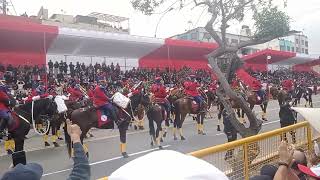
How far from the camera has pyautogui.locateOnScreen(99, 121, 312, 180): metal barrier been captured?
4.91 meters

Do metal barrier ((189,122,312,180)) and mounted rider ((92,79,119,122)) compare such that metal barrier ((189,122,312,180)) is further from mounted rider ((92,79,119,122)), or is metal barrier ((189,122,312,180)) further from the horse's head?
the horse's head

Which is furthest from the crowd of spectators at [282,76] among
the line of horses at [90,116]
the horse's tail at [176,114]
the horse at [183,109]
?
the line of horses at [90,116]

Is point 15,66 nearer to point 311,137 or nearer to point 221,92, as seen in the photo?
point 221,92

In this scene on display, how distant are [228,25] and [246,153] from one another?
4.13m

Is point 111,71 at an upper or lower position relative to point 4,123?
upper

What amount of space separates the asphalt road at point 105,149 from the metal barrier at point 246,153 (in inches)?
197

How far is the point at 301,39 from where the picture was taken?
104812mm

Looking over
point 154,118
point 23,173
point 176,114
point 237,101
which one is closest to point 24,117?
point 154,118

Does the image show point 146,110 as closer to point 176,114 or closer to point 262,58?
point 176,114

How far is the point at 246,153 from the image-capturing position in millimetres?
5594

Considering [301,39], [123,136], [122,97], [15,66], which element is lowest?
[123,136]

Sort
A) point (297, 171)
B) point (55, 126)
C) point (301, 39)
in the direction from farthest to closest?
point (301, 39)
point (55, 126)
point (297, 171)

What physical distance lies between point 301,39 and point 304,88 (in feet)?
256

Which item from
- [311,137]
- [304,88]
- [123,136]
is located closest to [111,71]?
[304,88]
